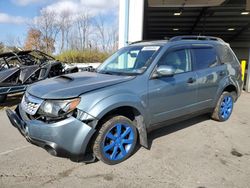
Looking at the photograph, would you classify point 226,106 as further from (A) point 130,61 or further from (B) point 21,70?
(B) point 21,70

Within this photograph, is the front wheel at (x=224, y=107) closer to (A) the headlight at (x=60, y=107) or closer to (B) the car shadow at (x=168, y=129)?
(B) the car shadow at (x=168, y=129)

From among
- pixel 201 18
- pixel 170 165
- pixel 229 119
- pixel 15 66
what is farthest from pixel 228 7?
pixel 170 165

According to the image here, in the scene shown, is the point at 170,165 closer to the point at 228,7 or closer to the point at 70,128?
the point at 70,128

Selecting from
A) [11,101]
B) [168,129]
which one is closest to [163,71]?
[168,129]

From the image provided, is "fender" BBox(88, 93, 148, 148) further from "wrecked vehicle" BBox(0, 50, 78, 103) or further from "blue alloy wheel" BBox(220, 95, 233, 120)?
"wrecked vehicle" BBox(0, 50, 78, 103)

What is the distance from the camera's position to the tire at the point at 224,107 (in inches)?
213

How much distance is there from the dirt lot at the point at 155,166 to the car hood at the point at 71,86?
106 centimetres

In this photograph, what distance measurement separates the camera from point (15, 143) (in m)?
4.45

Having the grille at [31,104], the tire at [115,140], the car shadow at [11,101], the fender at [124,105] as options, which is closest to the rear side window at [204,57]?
the fender at [124,105]

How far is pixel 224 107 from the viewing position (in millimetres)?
5617

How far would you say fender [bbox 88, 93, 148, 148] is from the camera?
10.5 feet

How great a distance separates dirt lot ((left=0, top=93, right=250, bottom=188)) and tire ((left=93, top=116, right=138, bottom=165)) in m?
0.14

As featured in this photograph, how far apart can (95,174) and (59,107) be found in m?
1.03

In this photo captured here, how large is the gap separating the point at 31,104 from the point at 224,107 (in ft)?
13.8
